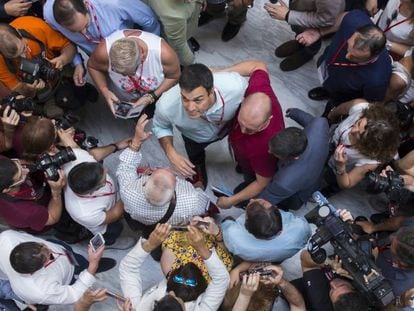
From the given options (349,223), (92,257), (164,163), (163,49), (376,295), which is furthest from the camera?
(164,163)

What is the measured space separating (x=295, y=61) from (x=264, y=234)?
1.96 metres

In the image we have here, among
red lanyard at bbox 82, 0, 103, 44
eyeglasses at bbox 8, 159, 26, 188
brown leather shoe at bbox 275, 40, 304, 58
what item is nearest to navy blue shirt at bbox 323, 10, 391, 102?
brown leather shoe at bbox 275, 40, 304, 58

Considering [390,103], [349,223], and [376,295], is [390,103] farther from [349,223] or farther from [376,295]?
[376,295]

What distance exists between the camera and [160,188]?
8.16ft

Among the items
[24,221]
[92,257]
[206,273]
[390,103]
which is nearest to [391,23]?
[390,103]

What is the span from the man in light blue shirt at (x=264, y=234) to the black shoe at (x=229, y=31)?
1.94m

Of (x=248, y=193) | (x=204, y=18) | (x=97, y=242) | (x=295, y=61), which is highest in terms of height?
(x=204, y=18)

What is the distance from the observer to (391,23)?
10.4 feet

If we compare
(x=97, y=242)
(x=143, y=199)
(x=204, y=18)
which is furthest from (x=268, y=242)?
(x=204, y=18)

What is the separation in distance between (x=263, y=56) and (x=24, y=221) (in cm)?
239

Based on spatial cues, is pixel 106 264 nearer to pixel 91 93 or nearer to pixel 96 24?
pixel 91 93

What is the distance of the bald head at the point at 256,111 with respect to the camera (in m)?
2.46

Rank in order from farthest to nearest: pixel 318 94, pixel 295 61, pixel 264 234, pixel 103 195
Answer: pixel 295 61, pixel 318 94, pixel 103 195, pixel 264 234

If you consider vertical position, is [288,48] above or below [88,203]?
above
